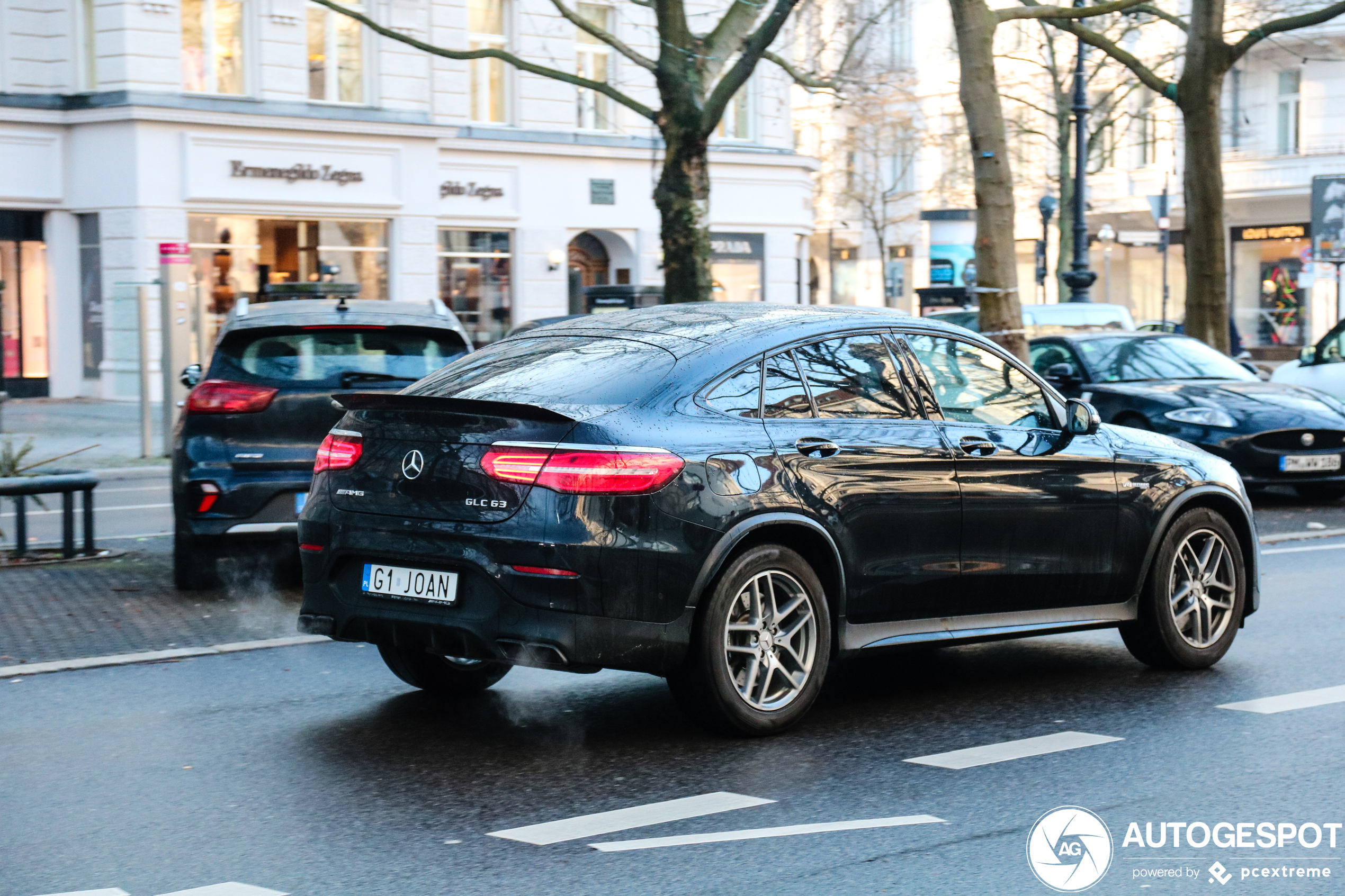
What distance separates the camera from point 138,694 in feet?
23.4

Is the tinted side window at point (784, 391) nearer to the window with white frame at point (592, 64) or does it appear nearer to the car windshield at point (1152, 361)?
the car windshield at point (1152, 361)

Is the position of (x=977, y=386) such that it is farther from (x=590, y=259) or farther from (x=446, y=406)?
(x=590, y=259)

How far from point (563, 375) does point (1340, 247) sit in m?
17.5

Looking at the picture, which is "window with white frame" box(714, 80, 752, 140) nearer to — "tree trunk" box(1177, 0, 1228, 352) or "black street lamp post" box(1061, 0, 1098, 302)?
"black street lamp post" box(1061, 0, 1098, 302)

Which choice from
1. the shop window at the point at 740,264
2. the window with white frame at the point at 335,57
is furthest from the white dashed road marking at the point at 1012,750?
the shop window at the point at 740,264

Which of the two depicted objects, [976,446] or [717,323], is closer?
[717,323]

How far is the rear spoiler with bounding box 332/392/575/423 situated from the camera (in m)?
5.93

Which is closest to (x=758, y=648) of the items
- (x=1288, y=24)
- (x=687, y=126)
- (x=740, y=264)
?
(x=687, y=126)

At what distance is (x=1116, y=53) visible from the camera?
2123 centimetres

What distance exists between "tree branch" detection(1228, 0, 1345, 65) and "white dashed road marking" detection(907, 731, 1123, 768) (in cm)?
1498

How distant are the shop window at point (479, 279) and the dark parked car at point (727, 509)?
26.4 metres

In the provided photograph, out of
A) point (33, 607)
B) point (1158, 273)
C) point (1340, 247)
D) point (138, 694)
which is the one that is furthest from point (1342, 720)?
point (1158, 273)

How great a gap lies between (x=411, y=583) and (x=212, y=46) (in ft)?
83.1

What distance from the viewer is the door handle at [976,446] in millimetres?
6957
